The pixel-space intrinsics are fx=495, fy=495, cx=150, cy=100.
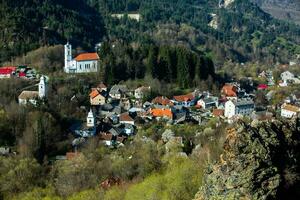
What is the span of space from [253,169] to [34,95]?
31819 millimetres

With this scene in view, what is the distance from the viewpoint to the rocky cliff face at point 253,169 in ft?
20.5

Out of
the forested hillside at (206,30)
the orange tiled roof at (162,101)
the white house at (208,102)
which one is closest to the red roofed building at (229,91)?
the white house at (208,102)

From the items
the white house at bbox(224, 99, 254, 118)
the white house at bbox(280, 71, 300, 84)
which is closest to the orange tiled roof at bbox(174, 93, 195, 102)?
the white house at bbox(224, 99, 254, 118)

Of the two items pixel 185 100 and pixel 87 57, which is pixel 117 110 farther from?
pixel 87 57

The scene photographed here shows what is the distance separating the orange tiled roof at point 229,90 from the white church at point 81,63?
12.5 meters

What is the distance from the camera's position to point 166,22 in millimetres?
96562

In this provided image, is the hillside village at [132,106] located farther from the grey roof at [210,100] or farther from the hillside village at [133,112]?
the hillside village at [133,112]

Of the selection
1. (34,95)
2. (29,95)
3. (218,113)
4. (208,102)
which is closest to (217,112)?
(218,113)

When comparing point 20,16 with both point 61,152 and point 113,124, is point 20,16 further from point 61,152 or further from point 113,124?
point 61,152

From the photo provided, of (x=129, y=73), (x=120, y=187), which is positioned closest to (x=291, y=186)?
(x=120, y=187)

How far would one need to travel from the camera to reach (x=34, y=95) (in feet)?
120

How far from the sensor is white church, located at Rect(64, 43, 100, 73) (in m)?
46.4

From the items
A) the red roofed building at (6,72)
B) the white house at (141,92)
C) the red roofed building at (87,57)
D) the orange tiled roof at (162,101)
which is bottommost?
the orange tiled roof at (162,101)

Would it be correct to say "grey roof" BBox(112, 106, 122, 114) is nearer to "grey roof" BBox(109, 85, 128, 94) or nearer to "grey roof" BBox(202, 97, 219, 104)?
"grey roof" BBox(109, 85, 128, 94)
